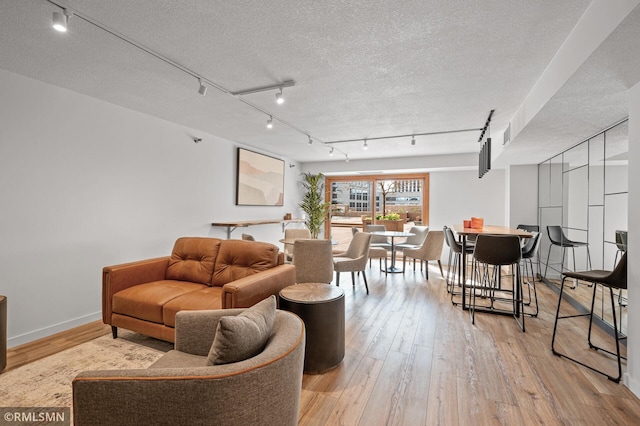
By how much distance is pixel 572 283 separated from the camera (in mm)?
4312

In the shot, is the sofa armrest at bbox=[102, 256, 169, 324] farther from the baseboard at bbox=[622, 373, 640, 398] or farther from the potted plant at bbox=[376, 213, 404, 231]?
the potted plant at bbox=[376, 213, 404, 231]

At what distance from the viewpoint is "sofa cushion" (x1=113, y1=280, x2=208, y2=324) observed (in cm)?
255

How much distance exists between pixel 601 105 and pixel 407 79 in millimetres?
1707

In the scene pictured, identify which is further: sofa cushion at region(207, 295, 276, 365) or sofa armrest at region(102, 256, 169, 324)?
sofa armrest at region(102, 256, 169, 324)

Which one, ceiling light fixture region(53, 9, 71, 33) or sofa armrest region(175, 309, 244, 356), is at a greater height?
ceiling light fixture region(53, 9, 71, 33)

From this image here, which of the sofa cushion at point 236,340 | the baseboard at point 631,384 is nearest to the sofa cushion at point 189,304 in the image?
the sofa cushion at point 236,340

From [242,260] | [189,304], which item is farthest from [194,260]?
[189,304]

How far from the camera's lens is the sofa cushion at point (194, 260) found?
3.08m

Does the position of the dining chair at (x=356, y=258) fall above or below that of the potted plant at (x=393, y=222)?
below

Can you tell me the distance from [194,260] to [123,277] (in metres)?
0.65

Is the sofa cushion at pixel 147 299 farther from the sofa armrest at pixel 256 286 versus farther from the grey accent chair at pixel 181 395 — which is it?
the grey accent chair at pixel 181 395

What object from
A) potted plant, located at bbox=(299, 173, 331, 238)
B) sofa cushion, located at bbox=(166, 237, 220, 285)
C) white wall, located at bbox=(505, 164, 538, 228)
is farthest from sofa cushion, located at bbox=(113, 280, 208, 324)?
white wall, located at bbox=(505, 164, 538, 228)

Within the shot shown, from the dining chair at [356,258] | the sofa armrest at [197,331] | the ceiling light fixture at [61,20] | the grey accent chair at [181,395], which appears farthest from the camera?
the dining chair at [356,258]

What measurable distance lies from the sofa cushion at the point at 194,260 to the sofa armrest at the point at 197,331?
133 cm
